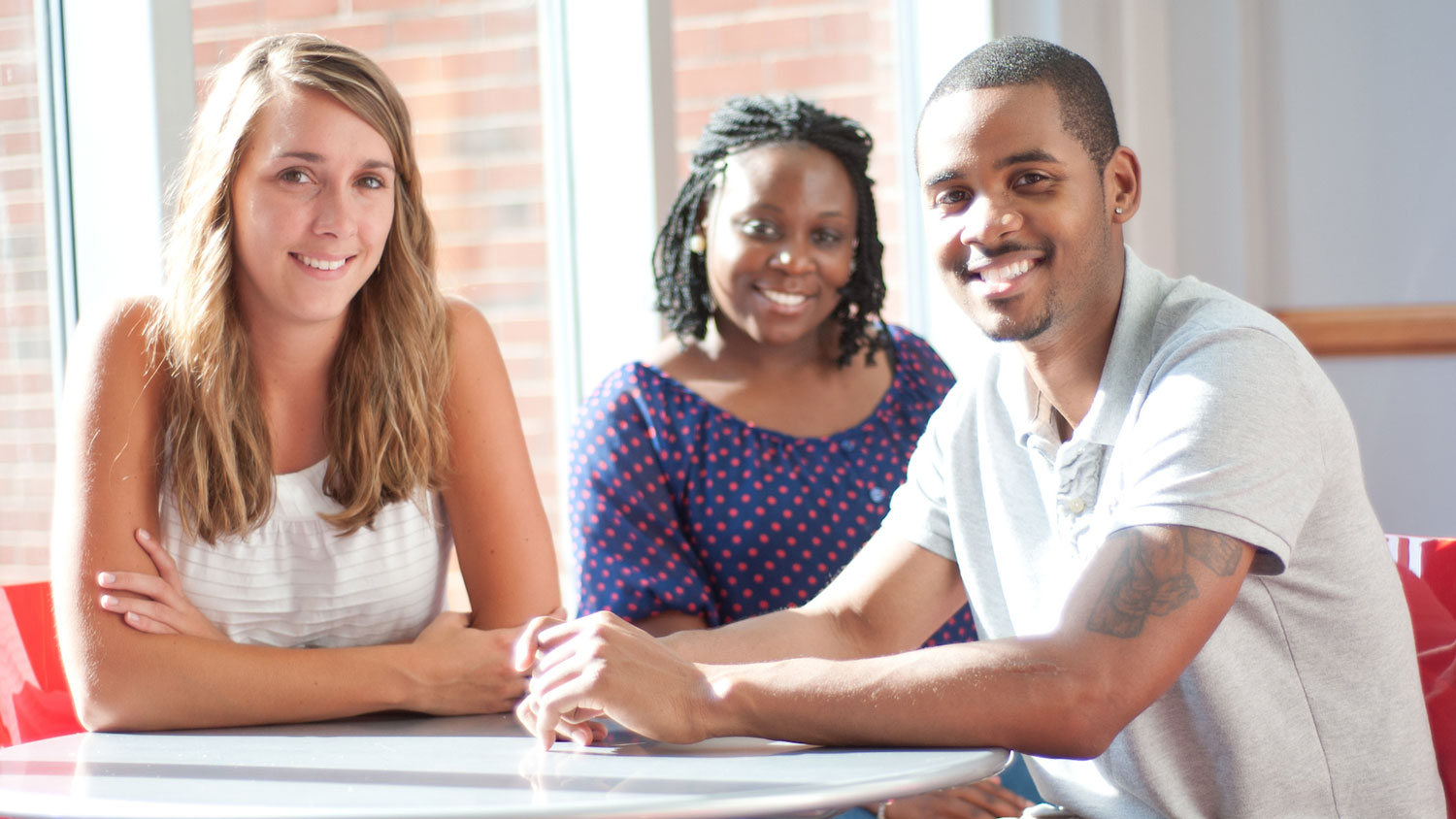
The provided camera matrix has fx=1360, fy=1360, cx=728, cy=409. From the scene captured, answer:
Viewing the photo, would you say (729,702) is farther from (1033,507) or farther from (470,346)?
(470,346)

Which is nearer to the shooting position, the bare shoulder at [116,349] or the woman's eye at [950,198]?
the woman's eye at [950,198]

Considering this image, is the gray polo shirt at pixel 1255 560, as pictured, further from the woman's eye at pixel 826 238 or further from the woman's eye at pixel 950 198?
the woman's eye at pixel 826 238

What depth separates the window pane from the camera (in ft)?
5.82

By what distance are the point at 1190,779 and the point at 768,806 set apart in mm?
582

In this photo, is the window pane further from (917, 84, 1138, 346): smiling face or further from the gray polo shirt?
the gray polo shirt

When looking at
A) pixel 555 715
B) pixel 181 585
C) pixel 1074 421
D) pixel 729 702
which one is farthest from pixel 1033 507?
pixel 181 585

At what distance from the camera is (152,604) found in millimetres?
1501

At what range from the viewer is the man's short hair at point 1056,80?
143 centimetres

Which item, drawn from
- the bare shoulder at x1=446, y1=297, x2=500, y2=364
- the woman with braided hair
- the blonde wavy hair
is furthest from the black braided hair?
the blonde wavy hair

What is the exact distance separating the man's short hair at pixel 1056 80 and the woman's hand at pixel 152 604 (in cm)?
101

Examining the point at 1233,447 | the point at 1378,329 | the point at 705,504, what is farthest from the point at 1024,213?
the point at 1378,329

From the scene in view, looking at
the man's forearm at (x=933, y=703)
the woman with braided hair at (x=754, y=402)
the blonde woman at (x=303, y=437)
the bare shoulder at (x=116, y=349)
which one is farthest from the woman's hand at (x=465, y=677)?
the woman with braided hair at (x=754, y=402)

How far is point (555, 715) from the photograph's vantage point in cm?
125

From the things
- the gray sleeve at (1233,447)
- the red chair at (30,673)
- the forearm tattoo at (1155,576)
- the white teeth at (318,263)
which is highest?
the white teeth at (318,263)
